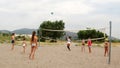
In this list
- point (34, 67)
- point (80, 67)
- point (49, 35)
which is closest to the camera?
point (34, 67)

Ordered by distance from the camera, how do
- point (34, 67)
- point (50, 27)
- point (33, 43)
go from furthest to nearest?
point (50, 27), point (33, 43), point (34, 67)

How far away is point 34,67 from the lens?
14344 millimetres

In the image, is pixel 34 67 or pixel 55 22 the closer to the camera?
pixel 34 67

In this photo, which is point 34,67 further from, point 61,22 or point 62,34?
point 61,22

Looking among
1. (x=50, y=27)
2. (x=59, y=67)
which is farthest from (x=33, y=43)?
(x=50, y=27)

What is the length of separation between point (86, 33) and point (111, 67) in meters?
91.2

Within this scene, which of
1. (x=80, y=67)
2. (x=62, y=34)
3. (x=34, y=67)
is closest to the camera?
(x=34, y=67)

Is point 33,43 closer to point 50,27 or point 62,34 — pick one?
point 62,34

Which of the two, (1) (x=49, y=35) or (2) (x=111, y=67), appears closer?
(2) (x=111, y=67)

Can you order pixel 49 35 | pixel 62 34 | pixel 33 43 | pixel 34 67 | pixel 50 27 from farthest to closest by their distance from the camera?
1. pixel 50 27
2. pixel 62 34
3. pixel 49 35
4. pixel 33 43
5. pixel 34 67

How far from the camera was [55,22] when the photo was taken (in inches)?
4281

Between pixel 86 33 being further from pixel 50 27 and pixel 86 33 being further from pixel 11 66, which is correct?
pixel 11 66

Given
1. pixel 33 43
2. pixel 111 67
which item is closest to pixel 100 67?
pixel 111 67

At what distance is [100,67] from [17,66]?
3886 mm
